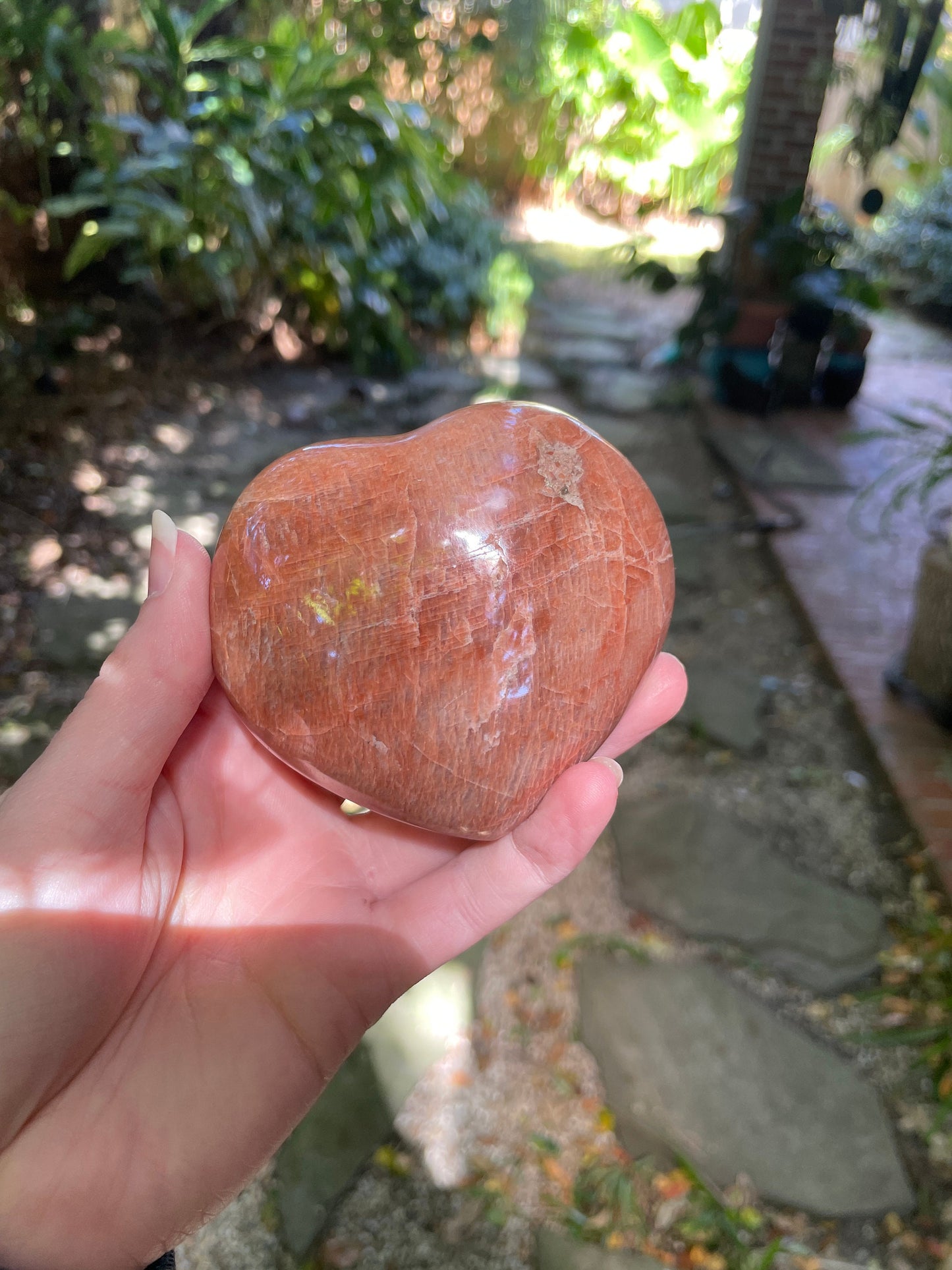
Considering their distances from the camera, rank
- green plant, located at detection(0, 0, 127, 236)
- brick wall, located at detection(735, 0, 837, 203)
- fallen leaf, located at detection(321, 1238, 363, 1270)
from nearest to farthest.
Answer: 1. fallen leaf, located at detection(321, 1238, 363, 1270)
2. green plant, located at detection(0, 0, 127, 236)
3. brick wall, located at detection(735, 0, 837, 203)

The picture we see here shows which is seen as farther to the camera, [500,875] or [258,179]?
[258,179]

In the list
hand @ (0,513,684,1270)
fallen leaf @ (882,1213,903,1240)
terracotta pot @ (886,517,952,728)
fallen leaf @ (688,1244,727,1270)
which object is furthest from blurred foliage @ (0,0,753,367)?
fallen leaf @ (882,1213,903,1240)

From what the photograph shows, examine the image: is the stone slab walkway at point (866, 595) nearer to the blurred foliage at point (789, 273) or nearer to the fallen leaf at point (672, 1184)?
the blurred foliage at point (789, 273)

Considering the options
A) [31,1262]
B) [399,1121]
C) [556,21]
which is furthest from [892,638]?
[556,21]

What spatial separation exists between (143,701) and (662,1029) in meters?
1.37

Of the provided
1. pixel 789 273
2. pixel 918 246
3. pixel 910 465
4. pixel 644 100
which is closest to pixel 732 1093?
pixel 910 465

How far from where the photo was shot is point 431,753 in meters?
1.20

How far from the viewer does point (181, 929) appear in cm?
132

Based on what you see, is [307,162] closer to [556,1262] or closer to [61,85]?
[61,85]

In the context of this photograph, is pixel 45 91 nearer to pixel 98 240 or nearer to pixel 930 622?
pixel 98 240

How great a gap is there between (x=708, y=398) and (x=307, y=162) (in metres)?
2.59

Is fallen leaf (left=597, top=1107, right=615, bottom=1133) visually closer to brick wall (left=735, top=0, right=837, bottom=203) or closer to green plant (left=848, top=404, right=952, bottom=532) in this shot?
green plant (left=848, top=404, right=952, bottom=532)

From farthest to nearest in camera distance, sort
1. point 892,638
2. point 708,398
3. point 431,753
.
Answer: point 708,398, point 892,638, point 431,753

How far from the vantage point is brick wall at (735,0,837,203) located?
444cm
